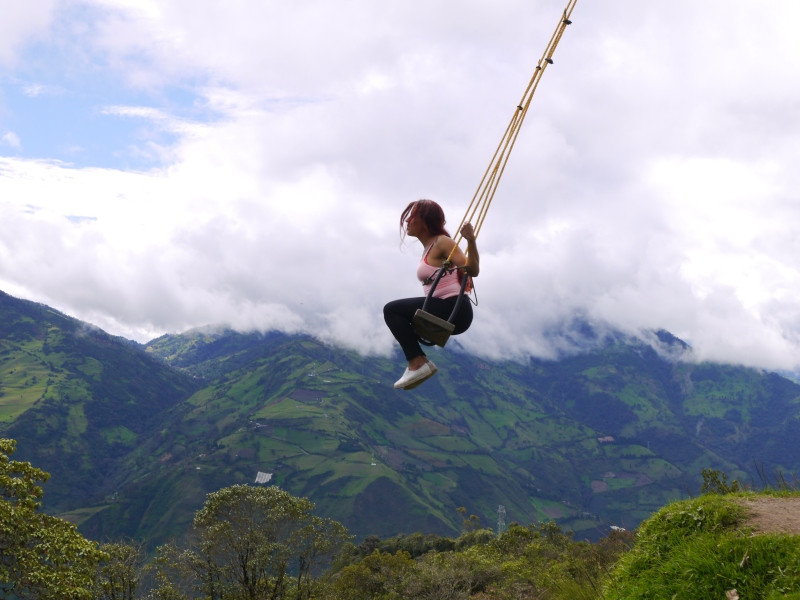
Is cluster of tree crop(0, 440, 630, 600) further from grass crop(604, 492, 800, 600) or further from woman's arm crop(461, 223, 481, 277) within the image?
woman's arm crop(461, 223, 481, 277)

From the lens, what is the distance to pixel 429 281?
7398mm

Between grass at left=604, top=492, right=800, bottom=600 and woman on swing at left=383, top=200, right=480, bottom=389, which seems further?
woman on swing at left=383, top=200, right=480, bottom=389

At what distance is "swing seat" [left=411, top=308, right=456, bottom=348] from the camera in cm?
682

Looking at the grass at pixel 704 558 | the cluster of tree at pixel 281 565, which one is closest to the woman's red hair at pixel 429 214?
the grass at pixel 704 558

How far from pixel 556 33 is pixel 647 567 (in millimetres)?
6772

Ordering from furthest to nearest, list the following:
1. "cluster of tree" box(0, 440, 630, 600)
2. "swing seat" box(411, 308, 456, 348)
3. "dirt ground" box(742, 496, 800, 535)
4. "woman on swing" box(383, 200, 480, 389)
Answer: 1. "cluster of tree" box(0, 440, 630, 600)
2. "woman on swing" box(383, 200, 480, 389)
3. "swing seat" box(411, 308, 456, 348)
4. "dirt ground" box(742, 496, 800, 535)

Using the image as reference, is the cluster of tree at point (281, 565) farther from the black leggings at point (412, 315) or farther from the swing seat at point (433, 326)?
the swing seat at point (433, 326)

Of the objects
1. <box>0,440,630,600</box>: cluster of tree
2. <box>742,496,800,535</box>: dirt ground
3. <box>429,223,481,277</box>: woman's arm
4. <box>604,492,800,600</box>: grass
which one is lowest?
<box>0,440,630,600</box>: cluster of tree

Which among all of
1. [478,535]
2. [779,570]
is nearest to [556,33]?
[779,570]

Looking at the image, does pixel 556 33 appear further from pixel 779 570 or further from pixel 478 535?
pixel 478 535

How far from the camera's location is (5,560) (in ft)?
55.3

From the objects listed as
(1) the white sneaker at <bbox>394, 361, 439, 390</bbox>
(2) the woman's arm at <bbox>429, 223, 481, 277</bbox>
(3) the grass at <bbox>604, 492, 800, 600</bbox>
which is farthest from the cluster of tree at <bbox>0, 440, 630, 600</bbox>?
(2) the woman's arm at <bbox>429, 223, 481, 277</bbox>

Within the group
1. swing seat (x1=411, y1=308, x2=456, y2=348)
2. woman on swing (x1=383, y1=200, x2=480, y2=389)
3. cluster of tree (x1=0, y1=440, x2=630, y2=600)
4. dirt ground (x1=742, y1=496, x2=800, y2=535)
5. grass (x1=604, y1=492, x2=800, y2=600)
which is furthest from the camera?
cluster of tree (x1=0, y1=440, x2=630, y2=600)

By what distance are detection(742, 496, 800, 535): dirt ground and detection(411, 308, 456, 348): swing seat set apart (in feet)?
13.4
